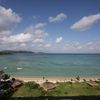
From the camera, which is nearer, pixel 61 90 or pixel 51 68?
pixel 61 90

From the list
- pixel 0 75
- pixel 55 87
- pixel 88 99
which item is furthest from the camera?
pixel 0 75

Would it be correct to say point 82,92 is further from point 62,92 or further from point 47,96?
point 47,96

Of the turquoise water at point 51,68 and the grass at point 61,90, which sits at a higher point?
the turquoise water at point 51,68

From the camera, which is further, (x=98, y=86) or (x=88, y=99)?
(x=98, y=86)

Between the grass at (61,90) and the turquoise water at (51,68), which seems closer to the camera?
the grass at (61,90)

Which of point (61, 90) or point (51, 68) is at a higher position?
point (51, 68)

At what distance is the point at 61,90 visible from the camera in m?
28.8

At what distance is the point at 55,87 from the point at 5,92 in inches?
326

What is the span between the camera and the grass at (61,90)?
26889mm

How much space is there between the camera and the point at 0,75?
35.5 meters

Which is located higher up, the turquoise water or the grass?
the turquoise water

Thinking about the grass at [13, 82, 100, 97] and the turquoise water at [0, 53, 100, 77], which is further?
the turquoise water at [0, 53, 100, 77]

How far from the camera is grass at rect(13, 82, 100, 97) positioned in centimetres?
2689

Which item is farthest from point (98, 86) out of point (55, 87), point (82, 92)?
point (55, 87)
